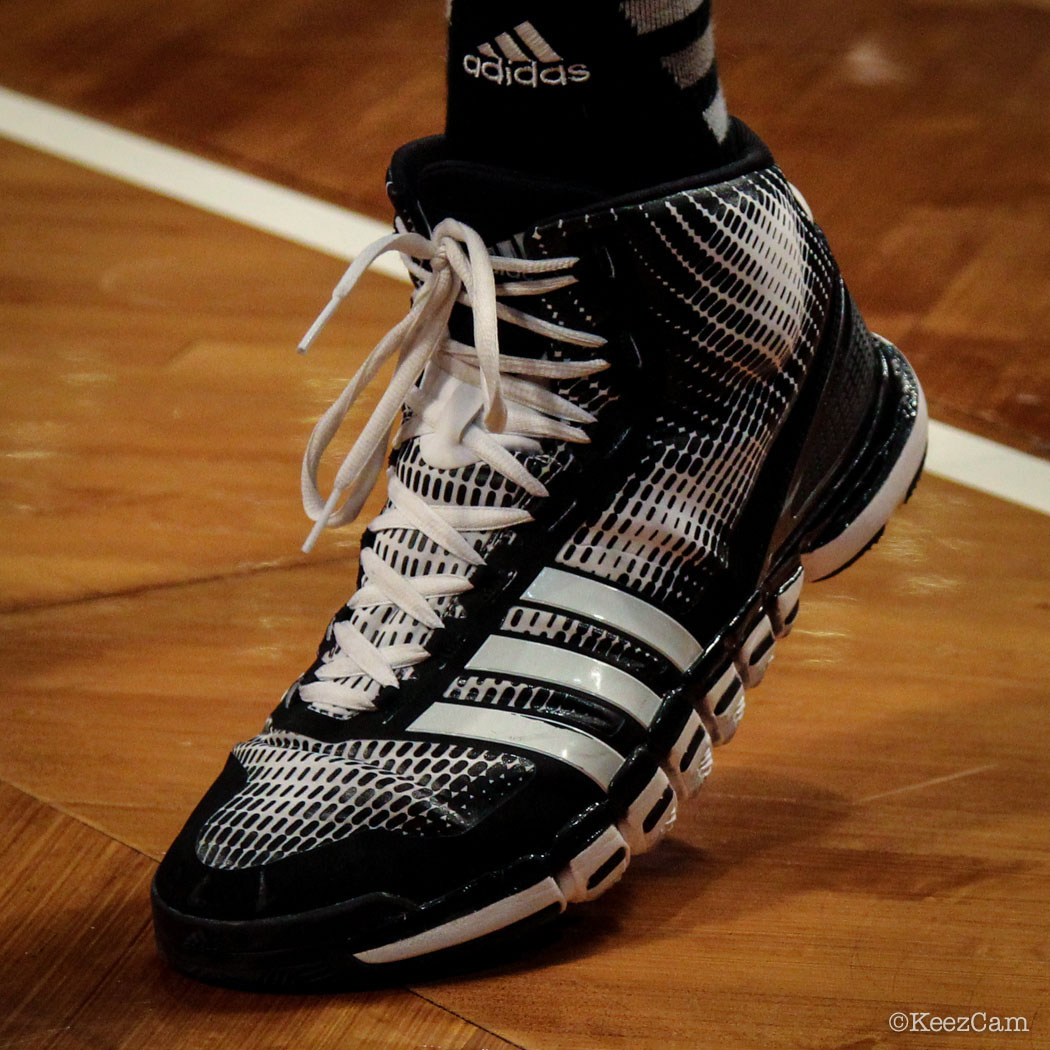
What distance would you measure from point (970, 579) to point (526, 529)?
1.24ft

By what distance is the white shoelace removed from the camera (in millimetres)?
604

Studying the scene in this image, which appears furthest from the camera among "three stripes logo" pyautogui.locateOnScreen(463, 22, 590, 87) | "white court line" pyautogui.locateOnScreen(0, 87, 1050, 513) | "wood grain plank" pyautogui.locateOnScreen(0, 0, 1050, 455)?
"white court line" pyautogui.locateOnScreen(0, 87, 1050, 513)

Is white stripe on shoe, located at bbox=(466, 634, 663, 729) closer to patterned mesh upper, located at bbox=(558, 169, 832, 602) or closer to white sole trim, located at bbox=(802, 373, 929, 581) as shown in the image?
patterned mesh upper, located at bbox=(558, 169, 832, 602)

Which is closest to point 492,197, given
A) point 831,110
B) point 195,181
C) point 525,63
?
point 525,63

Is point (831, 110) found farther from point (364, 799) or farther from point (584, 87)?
point (364, 799)

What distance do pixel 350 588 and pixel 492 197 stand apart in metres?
0.35

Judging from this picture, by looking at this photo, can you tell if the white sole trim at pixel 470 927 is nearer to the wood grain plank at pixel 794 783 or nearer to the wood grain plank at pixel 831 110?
the wood grain plank at pixel 794 783

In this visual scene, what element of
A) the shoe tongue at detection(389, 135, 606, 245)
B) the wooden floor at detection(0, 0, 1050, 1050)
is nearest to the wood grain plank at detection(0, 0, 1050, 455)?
the wooden floor at detection(0, 0, 1050, 1050)

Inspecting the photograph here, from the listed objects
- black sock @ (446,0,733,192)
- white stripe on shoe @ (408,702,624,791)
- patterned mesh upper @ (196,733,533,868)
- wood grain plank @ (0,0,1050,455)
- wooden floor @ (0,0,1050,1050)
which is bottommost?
wood grain plank @ (0,0,1050,455)

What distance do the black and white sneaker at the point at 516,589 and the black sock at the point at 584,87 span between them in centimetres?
3

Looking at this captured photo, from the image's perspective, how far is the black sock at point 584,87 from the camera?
594 millimetres

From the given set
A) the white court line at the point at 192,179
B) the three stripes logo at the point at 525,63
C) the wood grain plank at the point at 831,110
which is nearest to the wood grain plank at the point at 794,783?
the wood grain plank at the point at 831,110

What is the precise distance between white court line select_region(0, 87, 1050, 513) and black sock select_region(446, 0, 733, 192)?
1.61 feet

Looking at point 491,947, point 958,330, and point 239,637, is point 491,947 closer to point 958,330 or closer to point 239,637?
point 239,637
